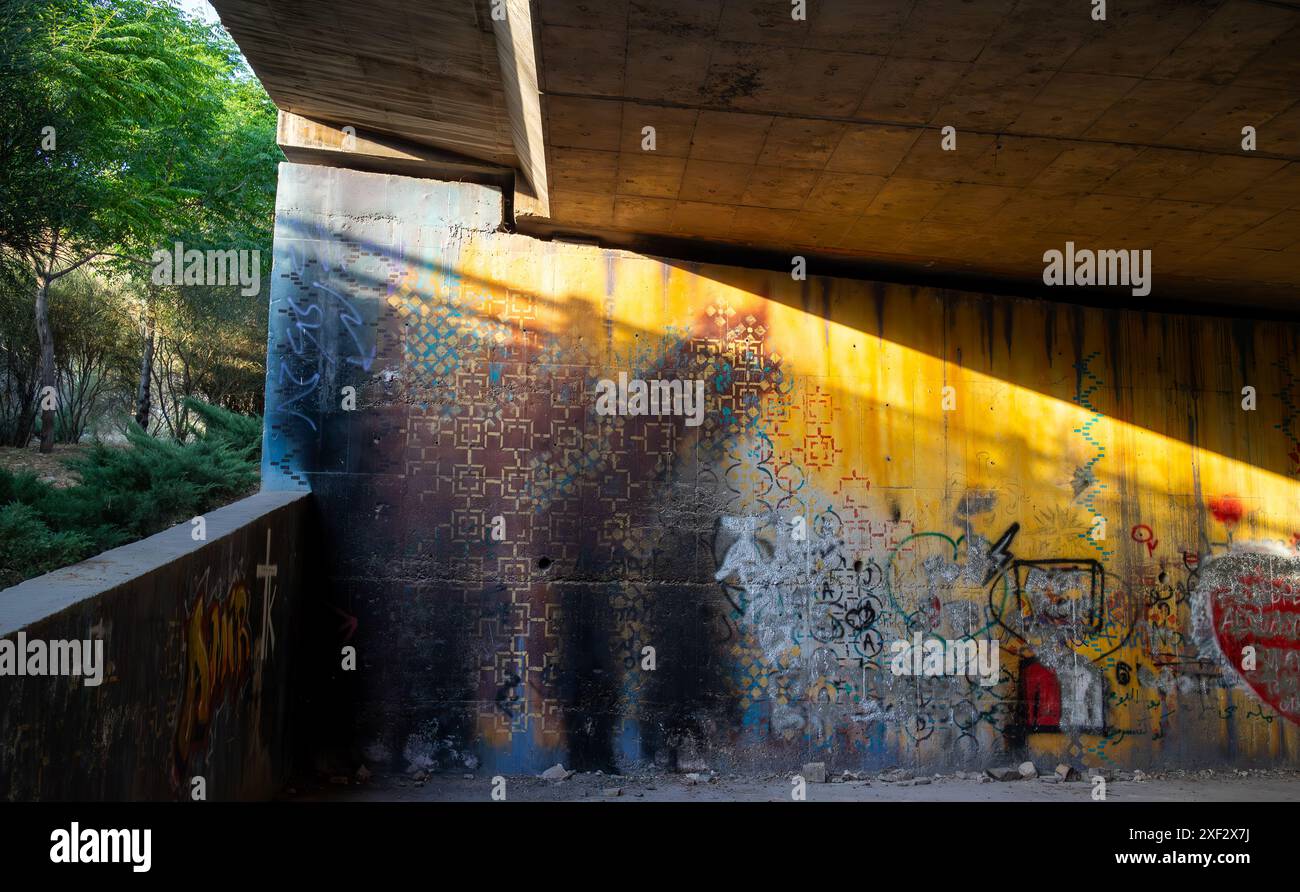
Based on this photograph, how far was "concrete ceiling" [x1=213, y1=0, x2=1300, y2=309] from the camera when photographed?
4348 millimetres

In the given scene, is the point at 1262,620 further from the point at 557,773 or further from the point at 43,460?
the point at 43,460

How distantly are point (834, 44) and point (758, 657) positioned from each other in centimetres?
486

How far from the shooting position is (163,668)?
A: 384 centimetres

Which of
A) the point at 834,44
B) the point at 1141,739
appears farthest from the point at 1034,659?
the point at 834,44

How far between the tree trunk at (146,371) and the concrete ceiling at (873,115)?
13606mm

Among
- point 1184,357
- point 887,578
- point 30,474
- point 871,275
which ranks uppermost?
point 871,275

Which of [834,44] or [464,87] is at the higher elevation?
[464,87]

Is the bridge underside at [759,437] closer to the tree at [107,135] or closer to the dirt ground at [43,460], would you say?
the tree at [107,135]

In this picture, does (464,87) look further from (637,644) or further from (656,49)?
(637,644)

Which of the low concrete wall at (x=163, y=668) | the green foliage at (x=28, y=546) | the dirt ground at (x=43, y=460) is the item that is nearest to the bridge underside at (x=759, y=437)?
the low concrete wall at (x=163, y=668)

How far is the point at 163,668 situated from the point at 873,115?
4.77 m

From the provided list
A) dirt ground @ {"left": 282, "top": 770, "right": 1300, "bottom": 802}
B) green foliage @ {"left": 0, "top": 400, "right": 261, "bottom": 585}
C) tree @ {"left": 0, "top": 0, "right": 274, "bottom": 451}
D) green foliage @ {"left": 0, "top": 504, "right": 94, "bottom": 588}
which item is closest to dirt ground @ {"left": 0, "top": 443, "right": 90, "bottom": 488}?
tree @ {"left": 0, "top": 0, "right": 274, "bottom": 451}

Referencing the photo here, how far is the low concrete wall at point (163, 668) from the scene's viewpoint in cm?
269

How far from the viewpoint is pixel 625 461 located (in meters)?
7.46
